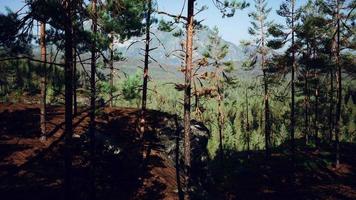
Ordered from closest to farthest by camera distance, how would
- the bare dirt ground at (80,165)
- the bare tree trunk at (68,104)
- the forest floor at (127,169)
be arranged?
the bare tree trunk at (68,104) → the bare dirt ground at (80,165) → the forest floor at (127,169)

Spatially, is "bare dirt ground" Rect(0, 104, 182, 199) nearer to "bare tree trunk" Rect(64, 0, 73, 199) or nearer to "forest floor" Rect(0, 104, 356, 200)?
"forest floor" Rect(0, 104, 356, 200)

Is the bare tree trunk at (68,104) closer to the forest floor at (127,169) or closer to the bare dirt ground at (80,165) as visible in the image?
the forest floor at (127,169)

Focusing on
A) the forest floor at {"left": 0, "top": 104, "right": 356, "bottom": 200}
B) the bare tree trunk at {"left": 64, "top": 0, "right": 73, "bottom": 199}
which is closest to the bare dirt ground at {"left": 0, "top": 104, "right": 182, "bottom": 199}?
the forest floor at {"left": 0, "top": 104, "right": 356, "bottom": 200}

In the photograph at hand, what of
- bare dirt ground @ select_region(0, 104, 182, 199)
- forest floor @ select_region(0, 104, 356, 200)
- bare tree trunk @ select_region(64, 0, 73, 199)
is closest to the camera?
bare tree trunk @ select_region(64, 0, 73, 199)

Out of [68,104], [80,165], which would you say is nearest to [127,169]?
[80,165]

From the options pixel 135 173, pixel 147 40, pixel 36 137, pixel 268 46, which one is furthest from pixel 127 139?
pixel 268 46

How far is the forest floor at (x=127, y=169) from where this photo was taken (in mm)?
13831

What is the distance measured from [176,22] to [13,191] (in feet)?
27.8

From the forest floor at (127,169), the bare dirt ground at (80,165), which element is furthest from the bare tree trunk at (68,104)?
the bare dirt ground at (80,165)

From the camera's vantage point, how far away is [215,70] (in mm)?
32250

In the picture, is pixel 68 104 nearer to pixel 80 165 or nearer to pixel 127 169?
Answer: pixel 80 165

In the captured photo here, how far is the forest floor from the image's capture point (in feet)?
45.4

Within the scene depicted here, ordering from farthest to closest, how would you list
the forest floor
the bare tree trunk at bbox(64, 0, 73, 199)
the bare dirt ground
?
1. the forest floor
2. the bare dirt ground
3. the bare tree trunk at bbox(64, 0, 73, 199)

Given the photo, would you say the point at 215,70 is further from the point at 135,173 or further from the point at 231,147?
the point at 231,147
